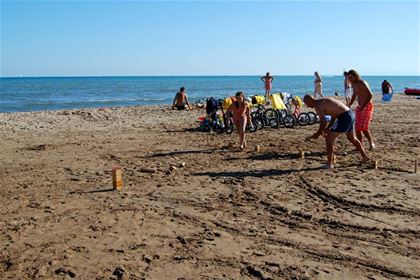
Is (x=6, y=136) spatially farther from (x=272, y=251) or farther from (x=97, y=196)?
(x=272, y=251)

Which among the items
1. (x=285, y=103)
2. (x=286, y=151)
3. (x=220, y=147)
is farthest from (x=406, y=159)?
(x=285, y=103)

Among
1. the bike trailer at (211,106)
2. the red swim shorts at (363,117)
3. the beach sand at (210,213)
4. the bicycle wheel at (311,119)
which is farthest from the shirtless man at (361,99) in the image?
the bicycle wheel at (311,119)

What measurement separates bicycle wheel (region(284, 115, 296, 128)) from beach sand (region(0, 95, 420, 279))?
11.4ft

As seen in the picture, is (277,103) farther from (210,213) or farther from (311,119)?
(210,213)

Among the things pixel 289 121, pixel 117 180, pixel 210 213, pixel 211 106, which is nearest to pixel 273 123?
pixel 289 121

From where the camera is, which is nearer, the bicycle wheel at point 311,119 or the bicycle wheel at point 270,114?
the bicycle wheel at point 270,114

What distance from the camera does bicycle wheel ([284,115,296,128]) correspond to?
14.7 meters

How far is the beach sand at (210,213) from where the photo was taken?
181 inches

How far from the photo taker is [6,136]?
13602 mm

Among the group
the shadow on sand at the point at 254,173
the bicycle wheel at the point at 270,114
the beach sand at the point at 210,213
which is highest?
the bicycle wheel at the point at 270,114

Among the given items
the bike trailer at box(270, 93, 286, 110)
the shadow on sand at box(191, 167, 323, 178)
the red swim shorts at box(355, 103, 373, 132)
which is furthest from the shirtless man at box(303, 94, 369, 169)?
the bike trailer at box(270, 93, 286, 110)

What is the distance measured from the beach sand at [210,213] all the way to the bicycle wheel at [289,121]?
11.4 ft

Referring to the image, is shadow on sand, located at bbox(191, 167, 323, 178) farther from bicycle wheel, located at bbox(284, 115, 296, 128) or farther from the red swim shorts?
bicycle wheel, located at bbox(284, 115, 296, 128)

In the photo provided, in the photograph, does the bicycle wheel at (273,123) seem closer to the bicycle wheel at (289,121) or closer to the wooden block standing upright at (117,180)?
the bicycle wheel at (289,121)
